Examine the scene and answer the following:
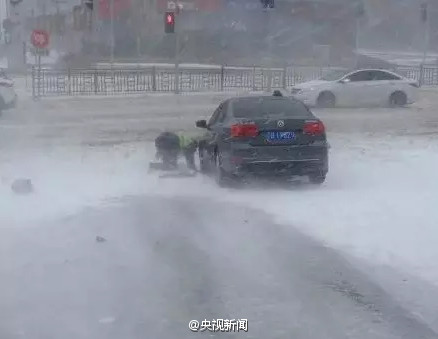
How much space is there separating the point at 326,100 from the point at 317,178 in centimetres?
1610

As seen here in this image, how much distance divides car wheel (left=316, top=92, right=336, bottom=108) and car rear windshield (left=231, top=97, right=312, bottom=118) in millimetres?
15018

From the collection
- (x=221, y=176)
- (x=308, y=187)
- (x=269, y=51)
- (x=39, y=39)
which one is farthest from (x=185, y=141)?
(x=269, y=51)

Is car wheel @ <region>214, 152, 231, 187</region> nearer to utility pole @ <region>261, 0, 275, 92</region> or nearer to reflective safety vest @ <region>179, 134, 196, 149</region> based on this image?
reflective safety vest @ <region>179, 134, 196, 149</region>

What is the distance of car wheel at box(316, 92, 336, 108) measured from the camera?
89.5 feet

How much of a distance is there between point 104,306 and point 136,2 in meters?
53.5

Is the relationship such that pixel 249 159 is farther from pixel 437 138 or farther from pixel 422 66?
pixel 422 66

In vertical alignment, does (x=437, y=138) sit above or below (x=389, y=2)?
below

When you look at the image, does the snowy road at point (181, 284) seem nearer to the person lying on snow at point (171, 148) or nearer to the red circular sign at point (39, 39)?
the person lying on snow at point (171, 148)

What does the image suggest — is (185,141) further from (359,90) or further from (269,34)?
(269,34)

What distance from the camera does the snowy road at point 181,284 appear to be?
5.73m

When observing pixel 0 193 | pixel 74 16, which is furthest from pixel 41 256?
pixel 74 16

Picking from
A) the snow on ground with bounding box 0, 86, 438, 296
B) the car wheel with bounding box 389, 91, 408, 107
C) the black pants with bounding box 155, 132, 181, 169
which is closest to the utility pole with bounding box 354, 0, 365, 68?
the car wheel with bounding box 389, 91, 408, 107

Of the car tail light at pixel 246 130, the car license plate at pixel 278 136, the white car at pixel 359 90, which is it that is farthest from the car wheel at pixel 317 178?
the white car at pixel 359 90

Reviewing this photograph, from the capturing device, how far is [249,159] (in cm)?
1114
